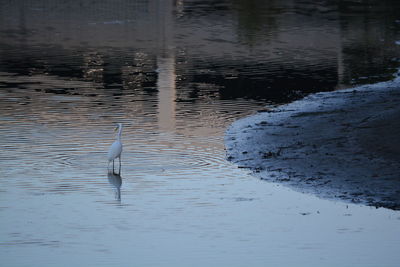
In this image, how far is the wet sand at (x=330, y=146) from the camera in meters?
14.8

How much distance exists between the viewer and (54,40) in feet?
122

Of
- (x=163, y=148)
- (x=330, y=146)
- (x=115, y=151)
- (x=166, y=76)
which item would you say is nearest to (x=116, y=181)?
(x=115, y=151)

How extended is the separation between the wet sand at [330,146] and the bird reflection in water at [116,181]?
2.40 meters

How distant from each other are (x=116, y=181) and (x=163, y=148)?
271 cm

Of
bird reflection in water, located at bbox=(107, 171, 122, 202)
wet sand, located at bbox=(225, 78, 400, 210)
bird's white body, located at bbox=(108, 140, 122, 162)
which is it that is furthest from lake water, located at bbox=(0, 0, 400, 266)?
wet sand, located at bbox=(225, 78, 400, 210)

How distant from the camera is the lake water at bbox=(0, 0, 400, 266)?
39.5ft

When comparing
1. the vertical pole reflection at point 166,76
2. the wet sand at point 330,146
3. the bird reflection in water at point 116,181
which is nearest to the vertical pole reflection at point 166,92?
the vertical pole reflection at point 166,76

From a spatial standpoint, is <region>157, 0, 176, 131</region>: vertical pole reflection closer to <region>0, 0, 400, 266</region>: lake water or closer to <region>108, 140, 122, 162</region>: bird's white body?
<region>0, 0, 400, 266</region>: lake water

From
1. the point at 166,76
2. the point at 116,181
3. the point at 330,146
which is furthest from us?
the point at 166,76

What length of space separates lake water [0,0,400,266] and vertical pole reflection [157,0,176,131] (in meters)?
0.06

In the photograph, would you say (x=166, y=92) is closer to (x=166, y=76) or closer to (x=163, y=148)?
(x=166, y=76)

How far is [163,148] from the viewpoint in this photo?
17.9m

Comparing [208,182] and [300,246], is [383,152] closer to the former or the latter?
[208,182]

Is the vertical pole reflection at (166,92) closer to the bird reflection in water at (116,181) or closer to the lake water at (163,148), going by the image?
the lake water at (163,148)
